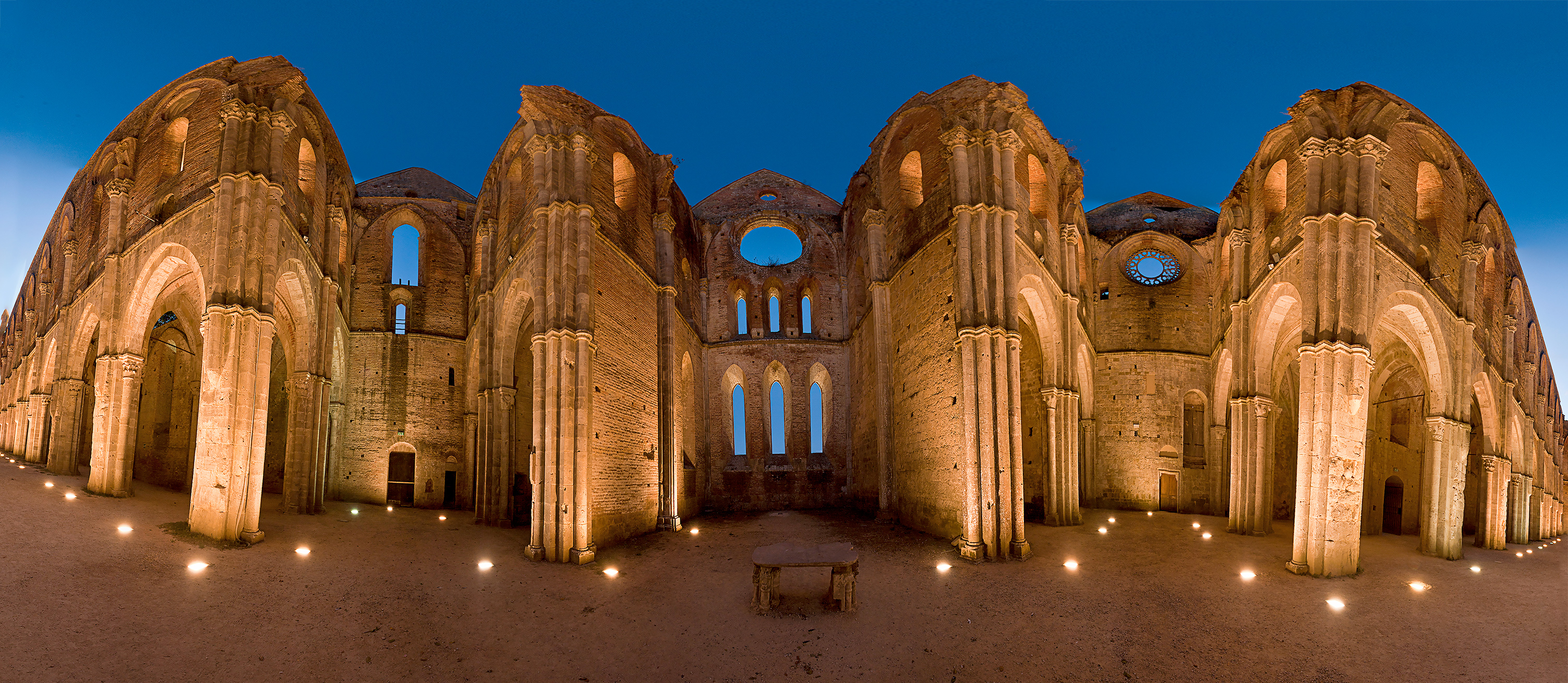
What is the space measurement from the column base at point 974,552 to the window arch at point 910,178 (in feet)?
35.1

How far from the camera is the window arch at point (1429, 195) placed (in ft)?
62.4

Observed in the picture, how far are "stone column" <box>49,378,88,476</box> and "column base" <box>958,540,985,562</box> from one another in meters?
23.7

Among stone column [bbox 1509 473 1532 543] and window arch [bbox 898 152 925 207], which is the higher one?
window arch [bbox 898 152 925 207]

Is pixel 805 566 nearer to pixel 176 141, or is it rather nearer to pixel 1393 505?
pixel 176 141

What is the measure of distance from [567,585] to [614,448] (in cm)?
440

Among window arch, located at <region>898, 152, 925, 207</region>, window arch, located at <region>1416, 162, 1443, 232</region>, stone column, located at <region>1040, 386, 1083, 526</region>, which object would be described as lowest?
stone column, located at <region>1040, 386, 1083, 526</region>

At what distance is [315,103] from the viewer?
66.5 feet

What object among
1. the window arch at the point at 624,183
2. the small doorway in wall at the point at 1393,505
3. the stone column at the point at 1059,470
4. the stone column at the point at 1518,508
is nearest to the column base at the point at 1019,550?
the stone column at the point at 1059,470

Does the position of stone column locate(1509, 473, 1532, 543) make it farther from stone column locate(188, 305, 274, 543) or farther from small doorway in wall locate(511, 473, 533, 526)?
stone column locate(188, 305, 274, 543)

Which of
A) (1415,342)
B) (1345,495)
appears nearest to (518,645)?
(1345,495)

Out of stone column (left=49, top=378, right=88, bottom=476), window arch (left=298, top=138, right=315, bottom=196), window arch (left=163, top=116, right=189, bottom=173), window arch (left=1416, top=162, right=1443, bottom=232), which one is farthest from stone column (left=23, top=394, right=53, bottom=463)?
window arch (left=1416, top=162, right=1443, bottom=232)

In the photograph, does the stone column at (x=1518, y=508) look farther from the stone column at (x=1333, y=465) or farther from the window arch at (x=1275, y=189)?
the stone column at (x=1333, y=465)

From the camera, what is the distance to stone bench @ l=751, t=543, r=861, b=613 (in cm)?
1265

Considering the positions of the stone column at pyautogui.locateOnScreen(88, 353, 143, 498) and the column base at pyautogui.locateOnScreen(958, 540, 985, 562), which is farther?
the stone column at pyautogui.locateOnScreen(88, 353, 143, 498)
